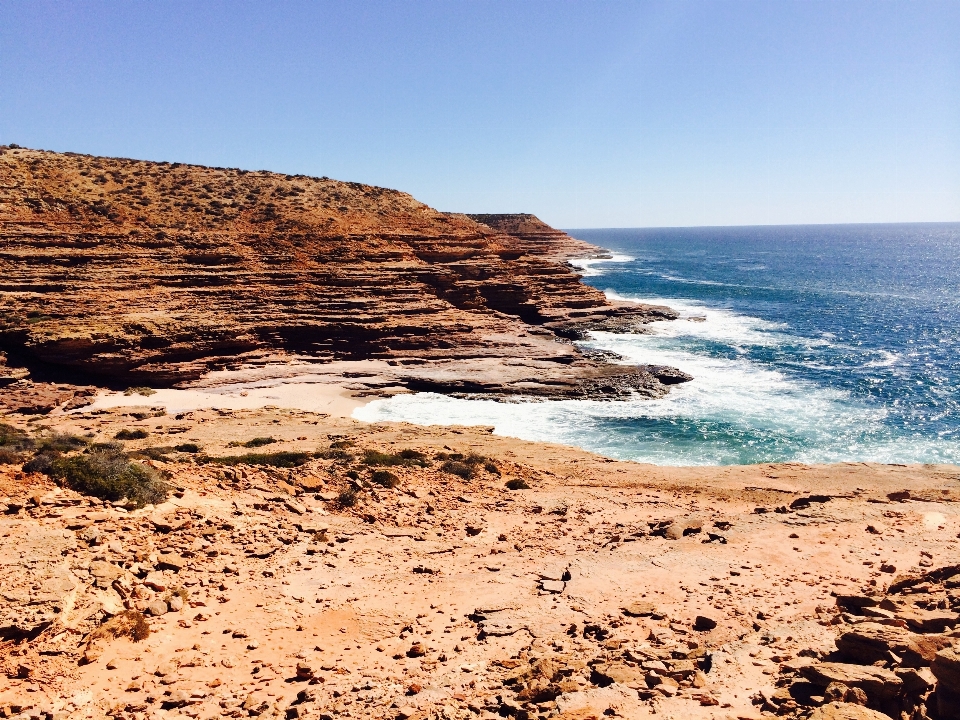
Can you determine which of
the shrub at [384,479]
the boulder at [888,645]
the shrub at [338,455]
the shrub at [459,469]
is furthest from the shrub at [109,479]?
the boulder at [888,645]

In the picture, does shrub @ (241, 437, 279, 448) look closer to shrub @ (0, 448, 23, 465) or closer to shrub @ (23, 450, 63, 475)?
shrub @ (0, 448, 23, 465)

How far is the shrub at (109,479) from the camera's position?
42.3 ft

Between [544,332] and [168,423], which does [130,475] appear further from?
[544,332]

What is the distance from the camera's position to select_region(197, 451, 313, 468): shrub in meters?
17.6

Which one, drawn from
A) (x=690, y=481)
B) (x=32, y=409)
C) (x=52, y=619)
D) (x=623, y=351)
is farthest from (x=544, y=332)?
(x=52, y=619)

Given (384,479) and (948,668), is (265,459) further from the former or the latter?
(948,668)

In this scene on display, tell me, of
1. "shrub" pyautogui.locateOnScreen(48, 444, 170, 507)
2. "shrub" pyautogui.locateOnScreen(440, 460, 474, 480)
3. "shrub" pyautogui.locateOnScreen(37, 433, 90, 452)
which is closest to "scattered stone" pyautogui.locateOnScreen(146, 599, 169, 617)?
"shrub" pyautogui.locateOnScreen(48, 444, 170, 507)

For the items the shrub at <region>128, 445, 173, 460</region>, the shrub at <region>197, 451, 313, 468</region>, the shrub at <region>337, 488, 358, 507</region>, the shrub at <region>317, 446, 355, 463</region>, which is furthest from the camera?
the shrub at <region>317, 446, 355, 463</region>

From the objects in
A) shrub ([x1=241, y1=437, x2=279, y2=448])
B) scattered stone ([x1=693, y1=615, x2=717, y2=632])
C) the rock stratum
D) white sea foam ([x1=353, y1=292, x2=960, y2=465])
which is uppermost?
the rock stratum

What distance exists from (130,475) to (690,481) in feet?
59.9

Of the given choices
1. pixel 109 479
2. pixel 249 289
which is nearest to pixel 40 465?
pixel 109 479

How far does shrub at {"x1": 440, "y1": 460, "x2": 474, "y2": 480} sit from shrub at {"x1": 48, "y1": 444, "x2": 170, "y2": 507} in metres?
8.74

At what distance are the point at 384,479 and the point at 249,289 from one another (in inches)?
1058

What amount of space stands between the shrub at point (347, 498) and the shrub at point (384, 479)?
1.11 m
